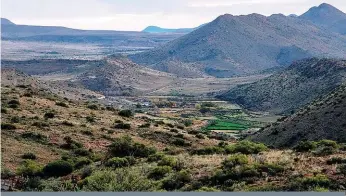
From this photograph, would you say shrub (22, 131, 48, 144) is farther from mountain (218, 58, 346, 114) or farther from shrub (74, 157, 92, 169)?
mountain (218, 58, 346, 114)

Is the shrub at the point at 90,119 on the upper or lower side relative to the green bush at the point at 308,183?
lower

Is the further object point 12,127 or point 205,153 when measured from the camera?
point 12,127

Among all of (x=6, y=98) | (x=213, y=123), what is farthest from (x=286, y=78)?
(x=6, y=98)

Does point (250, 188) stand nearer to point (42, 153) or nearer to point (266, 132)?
point (42, 153)

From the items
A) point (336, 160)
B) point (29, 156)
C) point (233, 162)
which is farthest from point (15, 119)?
point (336, 160)

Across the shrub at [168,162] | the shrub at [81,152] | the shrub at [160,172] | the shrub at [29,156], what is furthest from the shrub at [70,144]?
the shrub at [160,172]

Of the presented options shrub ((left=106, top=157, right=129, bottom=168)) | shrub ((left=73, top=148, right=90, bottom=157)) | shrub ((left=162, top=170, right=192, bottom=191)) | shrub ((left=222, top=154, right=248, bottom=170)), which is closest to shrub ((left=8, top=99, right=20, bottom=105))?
shrub ((left=73, top=148, right=90, bottom=157))

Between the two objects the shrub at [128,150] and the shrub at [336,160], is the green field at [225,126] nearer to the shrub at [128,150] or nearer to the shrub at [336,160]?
the shrub at [128,150]
